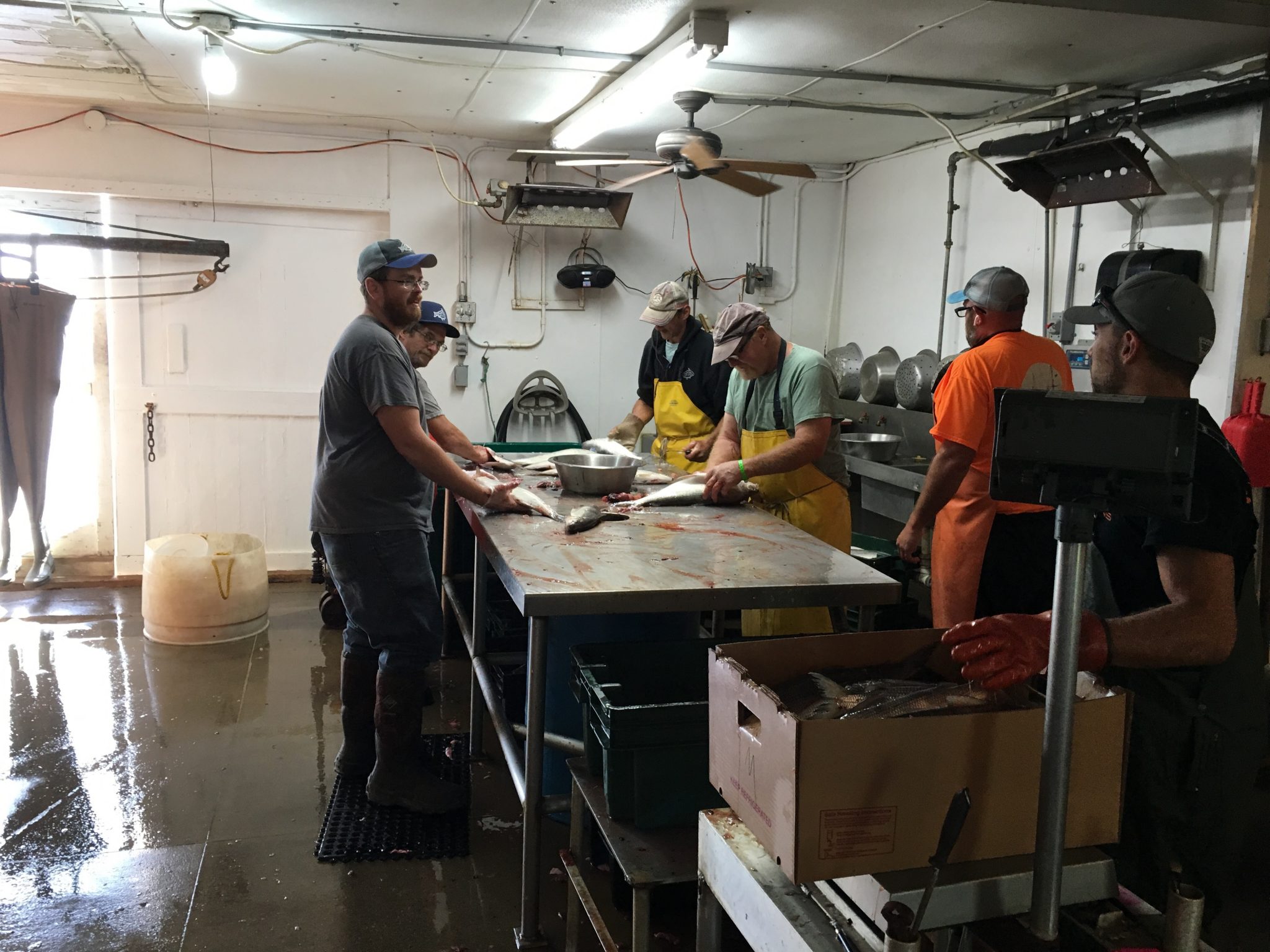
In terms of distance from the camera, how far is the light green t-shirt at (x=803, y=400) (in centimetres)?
338

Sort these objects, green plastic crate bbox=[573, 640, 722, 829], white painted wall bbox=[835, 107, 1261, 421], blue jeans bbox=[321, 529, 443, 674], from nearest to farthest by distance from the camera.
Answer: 1. green plastic crate bbox=[573, 640, 722, 829]
2. blue jeans bbox=[321, 529, 443, 674]
3. white painted wall bbox=[835, 107, 1261, 421]

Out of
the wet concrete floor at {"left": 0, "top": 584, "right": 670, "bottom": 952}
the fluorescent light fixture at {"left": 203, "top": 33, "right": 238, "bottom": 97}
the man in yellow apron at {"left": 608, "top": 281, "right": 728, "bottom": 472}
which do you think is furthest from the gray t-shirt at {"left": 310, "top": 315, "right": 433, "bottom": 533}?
the man in yellow apron at {"left": 608, "top": 281, "right": 728, "bottom": 472}

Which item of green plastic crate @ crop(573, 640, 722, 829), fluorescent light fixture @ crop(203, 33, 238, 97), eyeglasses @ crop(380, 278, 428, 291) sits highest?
fluorescent light fixture @ crop(203, 33, 238, 97)

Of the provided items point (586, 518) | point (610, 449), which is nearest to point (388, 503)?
point (586, 518)

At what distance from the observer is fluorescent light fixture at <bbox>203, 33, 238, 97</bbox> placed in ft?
11.7

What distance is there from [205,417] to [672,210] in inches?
125

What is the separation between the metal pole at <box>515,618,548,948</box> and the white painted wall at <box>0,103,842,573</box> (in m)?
3.78

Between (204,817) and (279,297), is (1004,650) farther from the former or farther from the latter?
(279,297)

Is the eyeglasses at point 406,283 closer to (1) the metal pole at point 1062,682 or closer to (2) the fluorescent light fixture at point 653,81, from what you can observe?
(2) the fluorescent light fixture at point 653,81

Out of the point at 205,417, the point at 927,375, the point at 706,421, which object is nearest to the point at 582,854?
the point at 706,421

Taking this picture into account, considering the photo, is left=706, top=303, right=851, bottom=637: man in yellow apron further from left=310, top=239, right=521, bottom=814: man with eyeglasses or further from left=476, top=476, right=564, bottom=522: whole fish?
left=310, top=239, right=521, bottom=814: man with eyeglasses

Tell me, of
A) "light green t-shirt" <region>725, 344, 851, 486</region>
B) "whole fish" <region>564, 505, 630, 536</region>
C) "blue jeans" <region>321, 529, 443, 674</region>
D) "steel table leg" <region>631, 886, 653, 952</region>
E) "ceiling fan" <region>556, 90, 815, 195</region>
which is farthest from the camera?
"ceiling fan" <region>556, 90, 815, 195</region>

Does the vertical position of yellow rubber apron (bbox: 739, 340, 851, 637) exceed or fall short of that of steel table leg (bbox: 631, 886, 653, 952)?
it exceeds it

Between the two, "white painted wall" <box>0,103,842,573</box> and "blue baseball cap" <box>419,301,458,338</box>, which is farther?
"white painted wall" <box>0,103,842,573</box>
